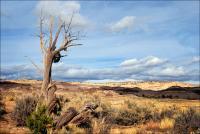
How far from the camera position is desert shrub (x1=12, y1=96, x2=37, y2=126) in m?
18.5

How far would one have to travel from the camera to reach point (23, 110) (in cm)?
1923

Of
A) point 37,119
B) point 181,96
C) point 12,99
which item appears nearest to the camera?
point 37,119

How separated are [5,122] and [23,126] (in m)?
1.32

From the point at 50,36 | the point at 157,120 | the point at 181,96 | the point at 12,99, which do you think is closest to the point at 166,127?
the point at 157,120

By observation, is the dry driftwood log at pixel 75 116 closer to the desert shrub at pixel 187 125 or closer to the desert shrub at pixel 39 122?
the desert shrub at pixel 39 122

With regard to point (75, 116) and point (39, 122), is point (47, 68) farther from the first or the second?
point (39, 122)

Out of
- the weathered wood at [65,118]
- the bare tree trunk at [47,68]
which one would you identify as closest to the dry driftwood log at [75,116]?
the weathered wood at [65,118]

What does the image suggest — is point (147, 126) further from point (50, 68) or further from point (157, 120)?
point (50, 68)

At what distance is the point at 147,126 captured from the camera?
1911cm

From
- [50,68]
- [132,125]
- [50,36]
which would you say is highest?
[50,36]

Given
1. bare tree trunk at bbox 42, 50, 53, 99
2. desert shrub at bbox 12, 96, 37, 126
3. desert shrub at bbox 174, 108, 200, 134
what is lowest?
desert shrub at bbox 174, 108, 200, 134

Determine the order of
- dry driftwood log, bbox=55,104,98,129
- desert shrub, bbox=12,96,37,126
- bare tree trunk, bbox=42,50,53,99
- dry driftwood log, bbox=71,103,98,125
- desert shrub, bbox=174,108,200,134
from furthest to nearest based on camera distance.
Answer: bare tree trunk, bbox=42,50,53,99
desert shrub, bbox=12,96,37,126
dry driftwood log, bbox=71,103,98,125
dry driftwood log, bbox=55,104,98,129
desert shrub, bbox=174,108,200,134

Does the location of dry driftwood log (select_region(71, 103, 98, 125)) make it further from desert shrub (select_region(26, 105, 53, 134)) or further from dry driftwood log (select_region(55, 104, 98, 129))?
desert shrub (select_region(26, 105, 53, 134))

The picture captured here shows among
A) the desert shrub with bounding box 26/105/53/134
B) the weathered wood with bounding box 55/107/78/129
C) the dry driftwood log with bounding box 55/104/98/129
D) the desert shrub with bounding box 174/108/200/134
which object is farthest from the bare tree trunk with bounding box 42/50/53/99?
the desert shrub with bounding box 174/108/200/134
